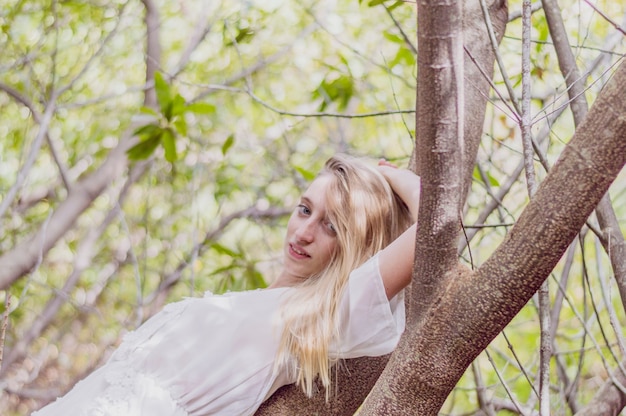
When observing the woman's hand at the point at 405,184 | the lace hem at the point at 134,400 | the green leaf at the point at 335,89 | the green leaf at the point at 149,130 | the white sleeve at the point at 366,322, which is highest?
the green leaf at the point at 335,89

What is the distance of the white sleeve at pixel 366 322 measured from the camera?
5.20ft

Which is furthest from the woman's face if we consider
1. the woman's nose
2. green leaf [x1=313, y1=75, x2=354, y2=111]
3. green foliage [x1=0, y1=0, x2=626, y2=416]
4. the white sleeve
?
green foliage [x1=0, y1=0, x2=626, y2=416]

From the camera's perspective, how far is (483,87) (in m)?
1.64

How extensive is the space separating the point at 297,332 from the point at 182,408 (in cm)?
33

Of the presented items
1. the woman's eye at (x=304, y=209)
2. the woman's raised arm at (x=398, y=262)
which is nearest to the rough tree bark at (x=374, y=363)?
the woman's raised arm at (x=398, y=262)

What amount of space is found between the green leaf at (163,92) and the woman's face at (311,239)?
684 mm

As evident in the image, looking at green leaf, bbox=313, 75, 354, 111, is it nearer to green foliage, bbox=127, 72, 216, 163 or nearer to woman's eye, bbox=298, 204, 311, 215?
green foliage, bbox=127, 72, 216, 163

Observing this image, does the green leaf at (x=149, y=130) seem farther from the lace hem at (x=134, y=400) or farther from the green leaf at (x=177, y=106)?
the lace hem at (x=134, y=400)

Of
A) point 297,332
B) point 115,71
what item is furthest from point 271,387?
point 115,71

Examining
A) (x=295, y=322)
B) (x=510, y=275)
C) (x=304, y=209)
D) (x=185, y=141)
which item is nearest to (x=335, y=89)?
(x=304, y=209)

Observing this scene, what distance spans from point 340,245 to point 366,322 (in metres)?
0.31

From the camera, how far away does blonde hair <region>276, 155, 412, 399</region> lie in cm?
164

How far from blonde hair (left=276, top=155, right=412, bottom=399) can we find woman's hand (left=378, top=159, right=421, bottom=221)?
0.08 feet

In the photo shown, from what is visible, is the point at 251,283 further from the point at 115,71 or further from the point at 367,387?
the point at 115,71
